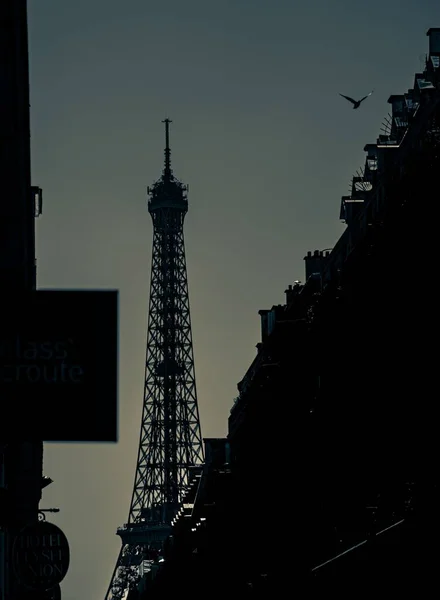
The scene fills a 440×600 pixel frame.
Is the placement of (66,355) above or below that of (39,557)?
above

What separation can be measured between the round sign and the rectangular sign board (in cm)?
2324

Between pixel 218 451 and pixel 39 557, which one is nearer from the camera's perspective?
pixel 39 557

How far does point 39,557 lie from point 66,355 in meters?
23.7

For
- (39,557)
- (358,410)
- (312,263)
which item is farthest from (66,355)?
(312,263)

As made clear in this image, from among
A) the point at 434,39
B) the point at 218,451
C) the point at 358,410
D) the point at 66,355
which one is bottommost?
the point at 66,355

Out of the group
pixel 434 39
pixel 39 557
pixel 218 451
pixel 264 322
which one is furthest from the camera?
pixel 218 451

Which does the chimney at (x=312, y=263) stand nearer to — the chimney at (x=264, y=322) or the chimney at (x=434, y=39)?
the chimney at (x=264, y=322)

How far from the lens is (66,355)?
43.2 feet

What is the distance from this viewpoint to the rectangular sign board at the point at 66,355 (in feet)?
43.0

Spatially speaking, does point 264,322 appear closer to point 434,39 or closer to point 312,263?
point 312,263

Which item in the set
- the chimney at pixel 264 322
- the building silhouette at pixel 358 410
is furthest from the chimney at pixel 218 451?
the building silhouette at pixel 358 410

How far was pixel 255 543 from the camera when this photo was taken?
92500mm

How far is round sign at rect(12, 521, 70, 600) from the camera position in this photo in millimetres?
36062

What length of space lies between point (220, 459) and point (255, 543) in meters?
46.0
